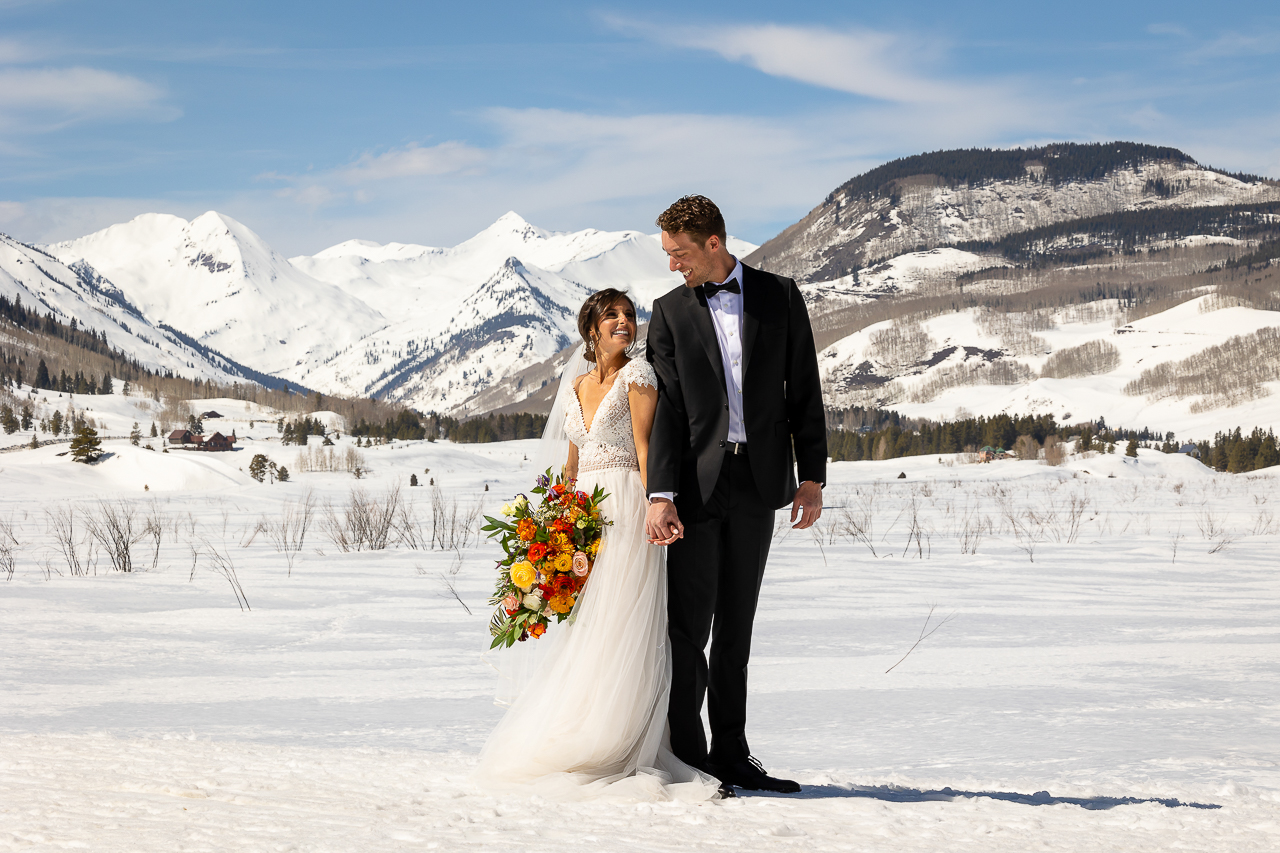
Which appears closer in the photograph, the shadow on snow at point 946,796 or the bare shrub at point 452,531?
the shadow on snow at point 946,796

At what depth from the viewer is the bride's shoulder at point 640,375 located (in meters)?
3.53

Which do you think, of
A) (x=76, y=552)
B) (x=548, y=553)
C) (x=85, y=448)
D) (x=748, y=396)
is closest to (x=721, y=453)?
(x=748, y=396)

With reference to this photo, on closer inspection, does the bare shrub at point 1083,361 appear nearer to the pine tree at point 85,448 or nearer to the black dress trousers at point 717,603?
the pine tree at point 85,448

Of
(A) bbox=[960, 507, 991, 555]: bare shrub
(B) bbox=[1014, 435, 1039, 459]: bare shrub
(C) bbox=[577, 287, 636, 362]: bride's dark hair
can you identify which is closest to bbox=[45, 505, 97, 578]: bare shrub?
(C) bbox=[577, 287, 636, 362]: bride's dark hair

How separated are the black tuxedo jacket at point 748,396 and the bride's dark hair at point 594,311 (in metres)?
0.22

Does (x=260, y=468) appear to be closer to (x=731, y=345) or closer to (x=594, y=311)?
(x=594, y=311)

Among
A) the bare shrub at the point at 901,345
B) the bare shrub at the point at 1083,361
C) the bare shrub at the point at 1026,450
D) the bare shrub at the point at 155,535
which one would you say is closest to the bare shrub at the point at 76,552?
the bare shrub at the point at 155,535

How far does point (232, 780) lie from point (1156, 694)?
4.53 metres

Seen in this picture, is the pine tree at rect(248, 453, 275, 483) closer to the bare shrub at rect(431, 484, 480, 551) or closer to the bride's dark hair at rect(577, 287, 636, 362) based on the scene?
the bare shrub at rect(431, 484, 480, 551)

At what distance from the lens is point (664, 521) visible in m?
3.32

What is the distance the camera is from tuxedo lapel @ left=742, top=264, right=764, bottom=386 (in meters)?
3.41

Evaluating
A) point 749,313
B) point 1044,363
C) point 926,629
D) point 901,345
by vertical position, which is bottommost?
point 926,629

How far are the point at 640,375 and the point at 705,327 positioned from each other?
0.30 m

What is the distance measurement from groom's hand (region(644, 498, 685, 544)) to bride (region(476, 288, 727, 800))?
20 centimetres
